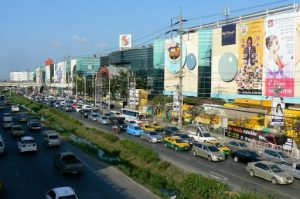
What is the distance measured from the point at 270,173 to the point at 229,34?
53.7 meters

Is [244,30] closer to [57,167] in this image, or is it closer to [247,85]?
[247,85]

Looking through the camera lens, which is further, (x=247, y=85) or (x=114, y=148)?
(x=247, y=85)

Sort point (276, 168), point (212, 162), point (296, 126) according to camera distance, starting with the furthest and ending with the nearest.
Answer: point (296, 126) < point (212, 162) < point (276, 168)

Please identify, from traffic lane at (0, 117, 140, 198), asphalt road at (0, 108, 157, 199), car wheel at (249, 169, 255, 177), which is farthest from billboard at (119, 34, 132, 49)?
car wheel at (249, 169, 255, 177)

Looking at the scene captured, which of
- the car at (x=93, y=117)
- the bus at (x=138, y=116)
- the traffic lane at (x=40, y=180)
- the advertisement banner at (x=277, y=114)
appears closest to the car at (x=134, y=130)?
the bus at (x=138, y=116)

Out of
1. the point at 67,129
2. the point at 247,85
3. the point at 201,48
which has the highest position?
the point at 201,48

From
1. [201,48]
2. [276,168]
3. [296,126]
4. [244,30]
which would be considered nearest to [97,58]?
[201,48]

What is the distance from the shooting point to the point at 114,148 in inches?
1620

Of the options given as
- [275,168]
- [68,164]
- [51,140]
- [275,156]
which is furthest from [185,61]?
[68,164]

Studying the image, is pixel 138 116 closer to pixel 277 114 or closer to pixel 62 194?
pixel 277 114

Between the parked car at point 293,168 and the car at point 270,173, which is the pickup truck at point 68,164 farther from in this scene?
the parked car at point 293,168

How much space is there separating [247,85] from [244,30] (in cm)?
1011

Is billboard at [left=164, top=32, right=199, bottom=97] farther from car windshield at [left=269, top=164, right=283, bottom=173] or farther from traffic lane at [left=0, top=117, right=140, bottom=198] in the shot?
car windshield at [left=269, top=164, right=283, bottom=173]

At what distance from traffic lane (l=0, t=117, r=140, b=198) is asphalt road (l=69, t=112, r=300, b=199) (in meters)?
7.98
